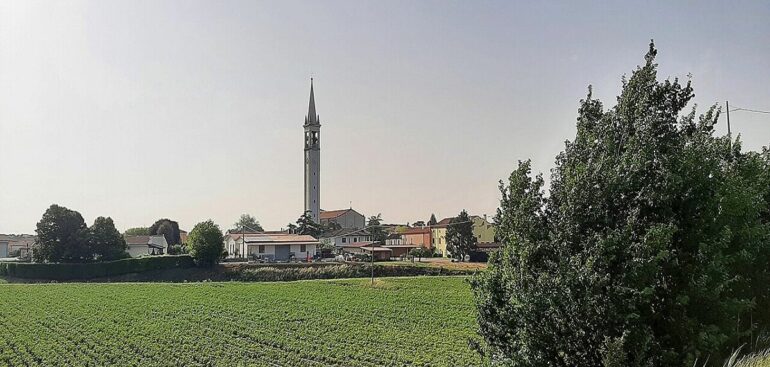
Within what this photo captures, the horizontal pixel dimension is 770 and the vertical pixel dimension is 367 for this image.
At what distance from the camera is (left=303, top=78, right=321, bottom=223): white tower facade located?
108875mm

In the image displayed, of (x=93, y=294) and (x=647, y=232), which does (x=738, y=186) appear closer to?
(x=647, y=232)

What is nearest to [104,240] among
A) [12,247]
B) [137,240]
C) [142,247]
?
[142,247]

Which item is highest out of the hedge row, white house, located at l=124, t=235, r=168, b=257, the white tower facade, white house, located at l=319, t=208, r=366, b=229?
the white tower facade

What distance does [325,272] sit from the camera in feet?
190

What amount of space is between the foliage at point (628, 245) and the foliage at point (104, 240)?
2585 inches

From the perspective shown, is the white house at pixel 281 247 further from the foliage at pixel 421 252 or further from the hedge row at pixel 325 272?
the hedge row at pixel 325 272

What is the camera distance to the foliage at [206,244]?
2532 inches

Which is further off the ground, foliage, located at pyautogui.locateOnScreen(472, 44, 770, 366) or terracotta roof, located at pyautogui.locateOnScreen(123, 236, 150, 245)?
terracotta roof, located at pyautogui.locateOnScreen(123, 236, 150, 245)

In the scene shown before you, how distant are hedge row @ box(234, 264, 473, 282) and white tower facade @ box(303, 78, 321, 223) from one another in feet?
149

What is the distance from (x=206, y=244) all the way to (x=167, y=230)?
46390 millimetres

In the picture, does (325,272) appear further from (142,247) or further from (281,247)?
(142,247)

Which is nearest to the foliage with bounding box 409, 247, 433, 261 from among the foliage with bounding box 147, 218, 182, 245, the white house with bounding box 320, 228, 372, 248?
the white house with bounding box 320, 228, 372, 248

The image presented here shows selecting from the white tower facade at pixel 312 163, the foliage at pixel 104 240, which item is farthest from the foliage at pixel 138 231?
the foliage at pixel 104 240

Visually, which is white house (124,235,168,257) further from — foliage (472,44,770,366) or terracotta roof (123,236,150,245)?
foliage (472,44,770,366)
